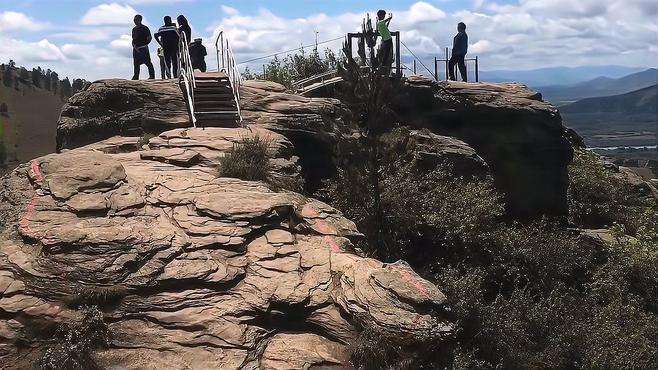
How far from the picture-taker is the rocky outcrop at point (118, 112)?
14703 mm

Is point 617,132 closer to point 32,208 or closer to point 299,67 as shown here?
point 299,67

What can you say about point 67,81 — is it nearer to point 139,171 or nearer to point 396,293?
point 139,171

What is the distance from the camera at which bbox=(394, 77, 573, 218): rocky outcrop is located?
19766 mm

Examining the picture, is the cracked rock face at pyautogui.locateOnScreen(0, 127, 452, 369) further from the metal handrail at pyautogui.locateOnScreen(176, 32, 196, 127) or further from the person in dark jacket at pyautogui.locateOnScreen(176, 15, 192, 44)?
the person in dark jacket at pyautogui.locateOnScreen(176, 15, 192, 44)

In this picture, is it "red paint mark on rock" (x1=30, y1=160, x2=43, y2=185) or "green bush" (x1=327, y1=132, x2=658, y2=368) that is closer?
"red paint mark on rock" (x1=30, y1=160, x2=43, y2=185)

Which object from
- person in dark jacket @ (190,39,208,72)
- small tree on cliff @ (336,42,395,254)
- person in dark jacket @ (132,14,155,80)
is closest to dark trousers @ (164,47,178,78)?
person in dark jacket @ (132,14,155,80)

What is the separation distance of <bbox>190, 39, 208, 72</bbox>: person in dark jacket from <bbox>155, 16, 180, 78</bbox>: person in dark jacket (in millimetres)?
1859

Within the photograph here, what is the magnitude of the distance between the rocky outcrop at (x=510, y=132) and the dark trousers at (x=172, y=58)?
7.36 m

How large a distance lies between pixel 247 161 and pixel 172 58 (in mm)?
8221

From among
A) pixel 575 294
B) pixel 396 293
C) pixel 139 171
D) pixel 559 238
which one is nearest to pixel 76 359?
pixel 396 293

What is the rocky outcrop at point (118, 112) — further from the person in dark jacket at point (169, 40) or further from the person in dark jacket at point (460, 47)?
the person in dark jacket at point (460, 47)

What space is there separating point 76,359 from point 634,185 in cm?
2677

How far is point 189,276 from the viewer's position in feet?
24.0

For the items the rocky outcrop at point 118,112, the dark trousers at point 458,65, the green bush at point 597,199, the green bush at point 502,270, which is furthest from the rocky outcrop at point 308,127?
the green bush at point 597,199
